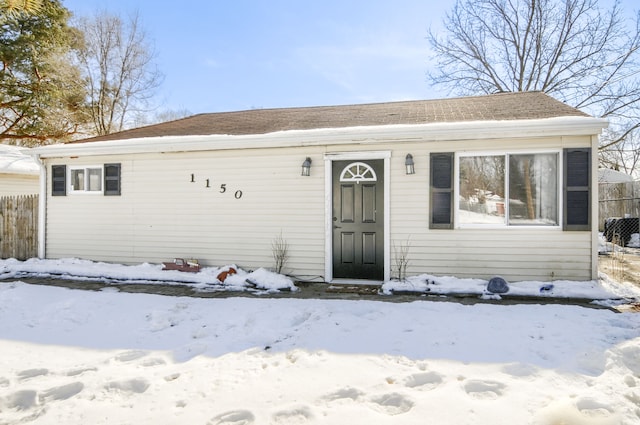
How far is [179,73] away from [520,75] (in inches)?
658

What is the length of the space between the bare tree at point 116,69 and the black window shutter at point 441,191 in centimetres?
1830

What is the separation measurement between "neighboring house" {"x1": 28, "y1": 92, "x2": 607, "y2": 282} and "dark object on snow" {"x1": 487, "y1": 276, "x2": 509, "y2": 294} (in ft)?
1.45

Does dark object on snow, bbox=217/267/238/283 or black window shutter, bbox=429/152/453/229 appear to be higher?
black window shutter, bbox=429/152/453/229

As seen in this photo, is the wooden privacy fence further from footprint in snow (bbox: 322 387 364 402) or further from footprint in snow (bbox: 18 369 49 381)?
footprint in snow (bbox: 322 387 364 402)

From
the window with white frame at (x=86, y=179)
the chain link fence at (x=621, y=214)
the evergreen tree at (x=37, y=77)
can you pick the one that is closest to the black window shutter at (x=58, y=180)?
the window with white frame at (x=86, y=179)

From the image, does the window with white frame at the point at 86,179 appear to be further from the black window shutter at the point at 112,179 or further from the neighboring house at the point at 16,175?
the neighboring house at the point at 16,175

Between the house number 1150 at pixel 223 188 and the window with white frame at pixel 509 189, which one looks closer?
the window with white frame at pixel 509 189

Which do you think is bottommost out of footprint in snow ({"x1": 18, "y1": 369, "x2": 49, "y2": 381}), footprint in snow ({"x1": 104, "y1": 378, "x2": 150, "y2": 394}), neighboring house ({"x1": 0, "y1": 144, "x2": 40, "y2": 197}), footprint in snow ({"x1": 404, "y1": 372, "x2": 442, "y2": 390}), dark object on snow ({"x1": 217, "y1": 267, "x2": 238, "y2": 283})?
footprint in snow ({"x1": 18, "y1": 369, "x2": 49, "y2": 381})

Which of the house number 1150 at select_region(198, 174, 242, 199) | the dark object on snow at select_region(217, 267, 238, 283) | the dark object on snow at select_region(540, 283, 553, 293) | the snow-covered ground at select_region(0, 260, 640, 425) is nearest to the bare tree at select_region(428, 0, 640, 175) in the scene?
the dark object on snow at select_region(540, 283, 553, 293)

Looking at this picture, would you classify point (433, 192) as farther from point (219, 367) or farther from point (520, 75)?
point (520, 75)

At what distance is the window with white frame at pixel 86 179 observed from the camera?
7434 mm

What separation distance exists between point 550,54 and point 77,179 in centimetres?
1721

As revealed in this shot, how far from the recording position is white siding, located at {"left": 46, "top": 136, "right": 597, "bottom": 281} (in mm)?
5617

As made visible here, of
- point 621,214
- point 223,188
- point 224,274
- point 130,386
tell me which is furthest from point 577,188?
point 621,214
